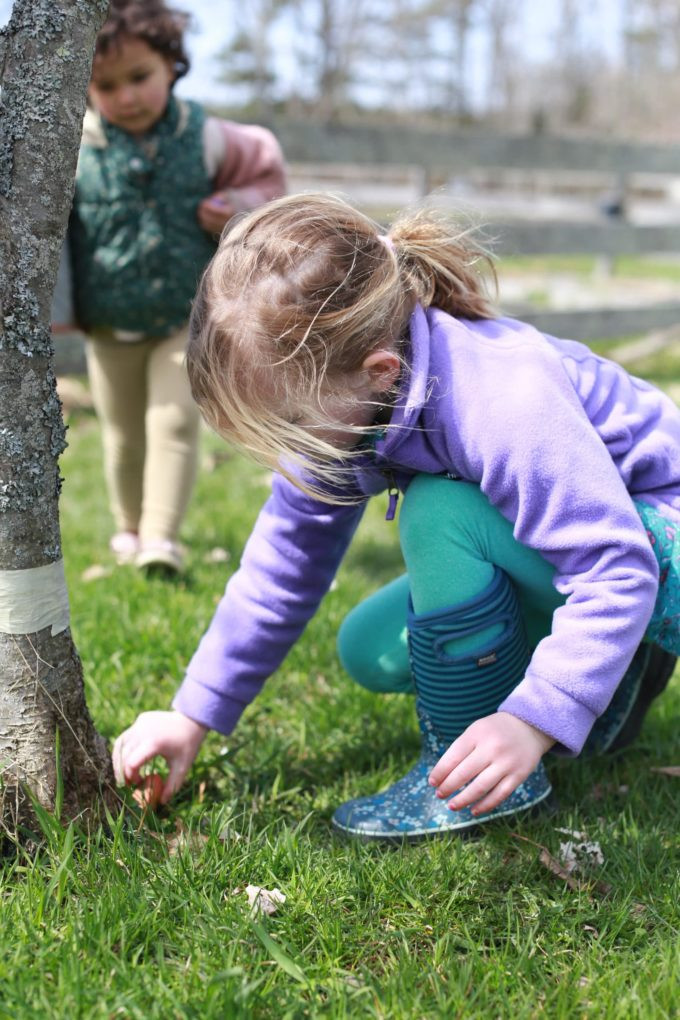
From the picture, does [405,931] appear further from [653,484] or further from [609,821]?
[653,484]

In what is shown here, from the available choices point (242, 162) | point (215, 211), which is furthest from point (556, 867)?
point (242, 162)

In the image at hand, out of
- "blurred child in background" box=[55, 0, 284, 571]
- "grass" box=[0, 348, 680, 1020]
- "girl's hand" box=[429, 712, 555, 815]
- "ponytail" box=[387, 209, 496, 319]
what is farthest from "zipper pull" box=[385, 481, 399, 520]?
"blurred child in background" box=[55, 0, 284, 571]

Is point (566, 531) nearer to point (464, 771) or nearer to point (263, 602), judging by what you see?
point (464, 771)

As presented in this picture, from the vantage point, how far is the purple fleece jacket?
1.61 metres

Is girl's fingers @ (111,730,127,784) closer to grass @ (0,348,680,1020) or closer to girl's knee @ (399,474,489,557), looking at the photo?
grass @ (0,348,680,1020)

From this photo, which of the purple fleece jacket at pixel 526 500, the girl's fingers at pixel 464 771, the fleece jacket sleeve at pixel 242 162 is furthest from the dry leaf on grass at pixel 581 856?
the fleece jacket sleeve at pixel 242 162

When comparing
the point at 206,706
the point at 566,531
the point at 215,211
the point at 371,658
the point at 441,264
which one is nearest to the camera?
→ the point at 566,531

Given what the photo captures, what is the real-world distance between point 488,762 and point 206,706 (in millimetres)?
682

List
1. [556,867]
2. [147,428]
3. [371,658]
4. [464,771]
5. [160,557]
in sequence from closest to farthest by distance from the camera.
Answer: [464,771], [556,867], [371,658], [160,557], [147,428]

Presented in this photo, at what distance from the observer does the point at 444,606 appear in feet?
5.98

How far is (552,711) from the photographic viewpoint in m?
1.59

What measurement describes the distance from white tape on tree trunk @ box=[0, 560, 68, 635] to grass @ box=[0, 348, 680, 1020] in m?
0.32

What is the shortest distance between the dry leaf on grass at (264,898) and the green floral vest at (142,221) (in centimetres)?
234

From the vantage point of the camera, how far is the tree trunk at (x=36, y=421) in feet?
5.12
